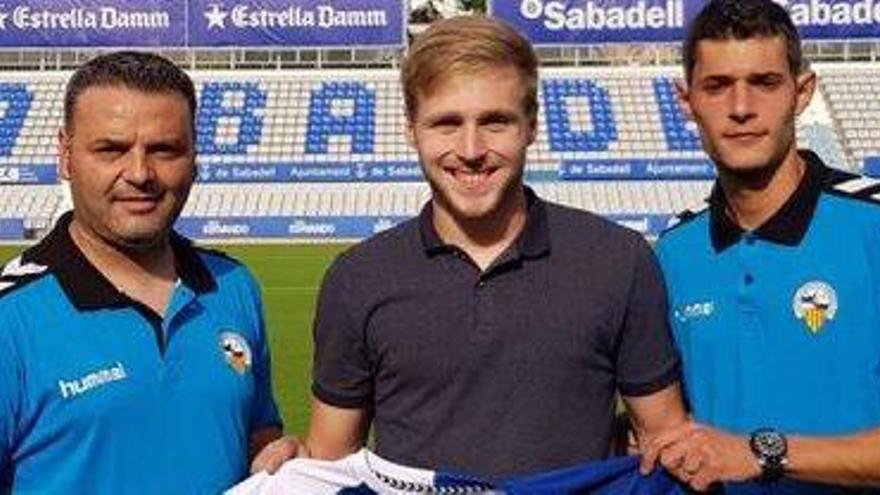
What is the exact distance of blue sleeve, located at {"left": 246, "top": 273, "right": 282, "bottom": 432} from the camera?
11.2 ft

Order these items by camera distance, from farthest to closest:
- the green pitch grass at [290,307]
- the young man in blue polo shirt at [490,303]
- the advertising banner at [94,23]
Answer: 1. the advertising banner at [94,23]
2. the green pitch grass at [290,307]
3. the young man in blue polo shirt at [490,303]

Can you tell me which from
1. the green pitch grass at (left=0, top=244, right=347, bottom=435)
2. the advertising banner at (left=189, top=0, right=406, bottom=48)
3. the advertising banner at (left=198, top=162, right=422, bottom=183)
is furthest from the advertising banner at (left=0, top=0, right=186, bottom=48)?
the green pitch grass at (left=0, top=244, right=347, bottom=435)

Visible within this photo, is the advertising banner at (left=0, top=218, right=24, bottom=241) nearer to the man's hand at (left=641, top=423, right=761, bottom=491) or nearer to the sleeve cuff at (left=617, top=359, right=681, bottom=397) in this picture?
the sleeve cuff at (left=617, top=359, right=681, bottom=397)

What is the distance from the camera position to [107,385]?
2941 mm

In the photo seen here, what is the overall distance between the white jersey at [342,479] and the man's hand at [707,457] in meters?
0.56

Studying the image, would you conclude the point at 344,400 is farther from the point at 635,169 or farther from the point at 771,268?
the point at 635,169

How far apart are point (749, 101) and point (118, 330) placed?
1578mm

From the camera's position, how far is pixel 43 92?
35.1 metres

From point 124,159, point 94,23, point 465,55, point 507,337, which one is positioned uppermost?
point 465,55

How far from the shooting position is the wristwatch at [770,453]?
2.94 m

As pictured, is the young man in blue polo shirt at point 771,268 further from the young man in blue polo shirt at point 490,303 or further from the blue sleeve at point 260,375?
the blue sleeve at point 260,375

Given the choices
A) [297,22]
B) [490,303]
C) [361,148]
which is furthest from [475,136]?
[297,22]

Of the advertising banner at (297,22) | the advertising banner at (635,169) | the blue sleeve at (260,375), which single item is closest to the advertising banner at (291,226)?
the advertising banner at (635,169)

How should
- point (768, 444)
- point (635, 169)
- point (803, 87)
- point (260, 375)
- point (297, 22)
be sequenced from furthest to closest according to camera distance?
point (297, 22) → point (635, 169) → point (260, 375) → point (803, 87) → point (768, 444)
